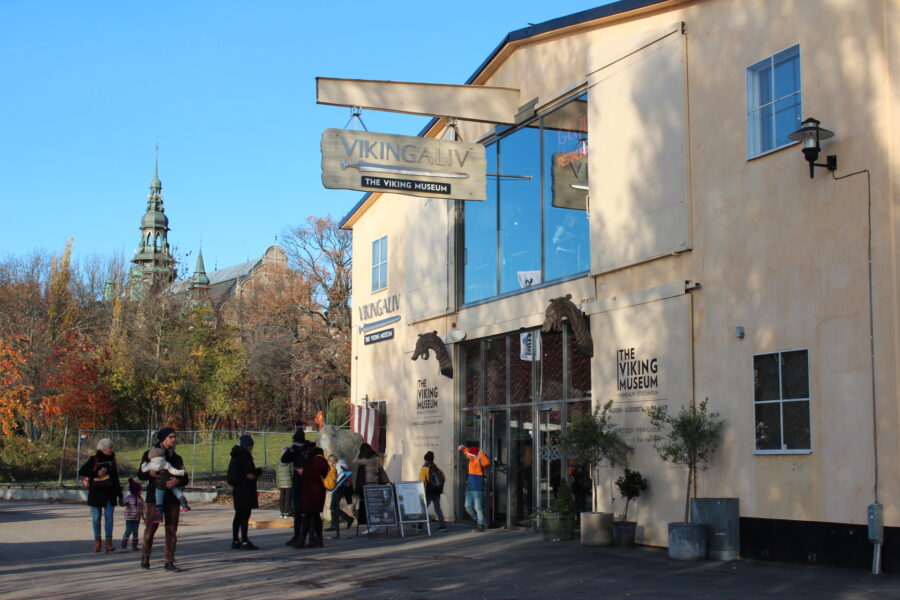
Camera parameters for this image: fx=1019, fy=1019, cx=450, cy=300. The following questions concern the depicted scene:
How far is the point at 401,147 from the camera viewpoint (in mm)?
15727

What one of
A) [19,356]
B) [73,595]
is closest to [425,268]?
[73,595]

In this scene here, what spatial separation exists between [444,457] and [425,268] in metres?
4.30

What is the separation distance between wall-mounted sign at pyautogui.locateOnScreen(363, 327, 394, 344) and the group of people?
6052mm

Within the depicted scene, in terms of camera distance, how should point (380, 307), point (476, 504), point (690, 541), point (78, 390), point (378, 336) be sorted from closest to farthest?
point (690, 541) < point (476, 504) < point (378, 336) < point (380, 307) < point (78, 390)

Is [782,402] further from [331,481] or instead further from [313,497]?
[331,481]

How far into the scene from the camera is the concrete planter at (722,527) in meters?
13.1

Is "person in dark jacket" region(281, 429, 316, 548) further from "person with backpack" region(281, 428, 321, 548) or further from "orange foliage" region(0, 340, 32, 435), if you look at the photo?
"orange foliage" region(0, 340, 32, 435)

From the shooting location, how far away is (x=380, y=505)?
17.6 meters

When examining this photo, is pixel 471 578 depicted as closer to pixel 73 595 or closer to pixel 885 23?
pixel 73 595

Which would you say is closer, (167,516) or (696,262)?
(167,516)

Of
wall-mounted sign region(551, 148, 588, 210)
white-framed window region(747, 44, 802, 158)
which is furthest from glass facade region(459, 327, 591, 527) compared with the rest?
white-framed window region(747, 44, 802, 158)

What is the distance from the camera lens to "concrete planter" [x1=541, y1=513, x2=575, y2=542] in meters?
16.2

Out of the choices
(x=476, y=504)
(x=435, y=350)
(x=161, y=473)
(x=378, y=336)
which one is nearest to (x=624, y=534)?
(x=476, y=504)

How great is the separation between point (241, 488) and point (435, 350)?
7.43 metres
